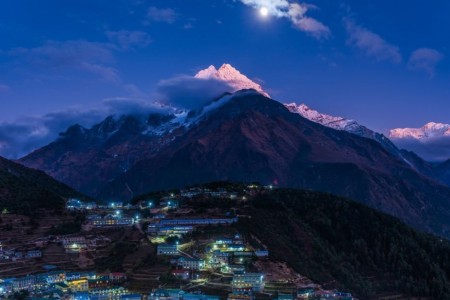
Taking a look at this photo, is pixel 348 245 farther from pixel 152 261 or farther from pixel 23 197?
pixel 23 197

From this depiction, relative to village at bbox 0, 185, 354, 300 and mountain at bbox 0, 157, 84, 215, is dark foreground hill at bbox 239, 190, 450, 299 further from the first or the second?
mountain at bbox 0, 157, 84, 215

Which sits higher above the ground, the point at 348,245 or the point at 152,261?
the point at 348,245

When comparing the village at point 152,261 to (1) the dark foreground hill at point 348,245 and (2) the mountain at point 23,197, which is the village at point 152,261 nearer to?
(1) the dark foreground hill at point 348,245

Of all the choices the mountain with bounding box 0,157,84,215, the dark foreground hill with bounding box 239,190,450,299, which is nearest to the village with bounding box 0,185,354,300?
the dark foreground hill with bounding box 239,190,450,299

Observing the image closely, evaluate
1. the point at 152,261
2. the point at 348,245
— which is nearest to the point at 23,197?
the point at 152,261

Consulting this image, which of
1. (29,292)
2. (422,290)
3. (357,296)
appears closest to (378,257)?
(422,290)

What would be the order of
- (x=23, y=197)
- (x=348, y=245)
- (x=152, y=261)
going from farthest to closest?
(x=23, y=197)
(x=348, y=245)
(x=152, y=261)

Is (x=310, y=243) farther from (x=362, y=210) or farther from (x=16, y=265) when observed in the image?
(x=16, y=265)
